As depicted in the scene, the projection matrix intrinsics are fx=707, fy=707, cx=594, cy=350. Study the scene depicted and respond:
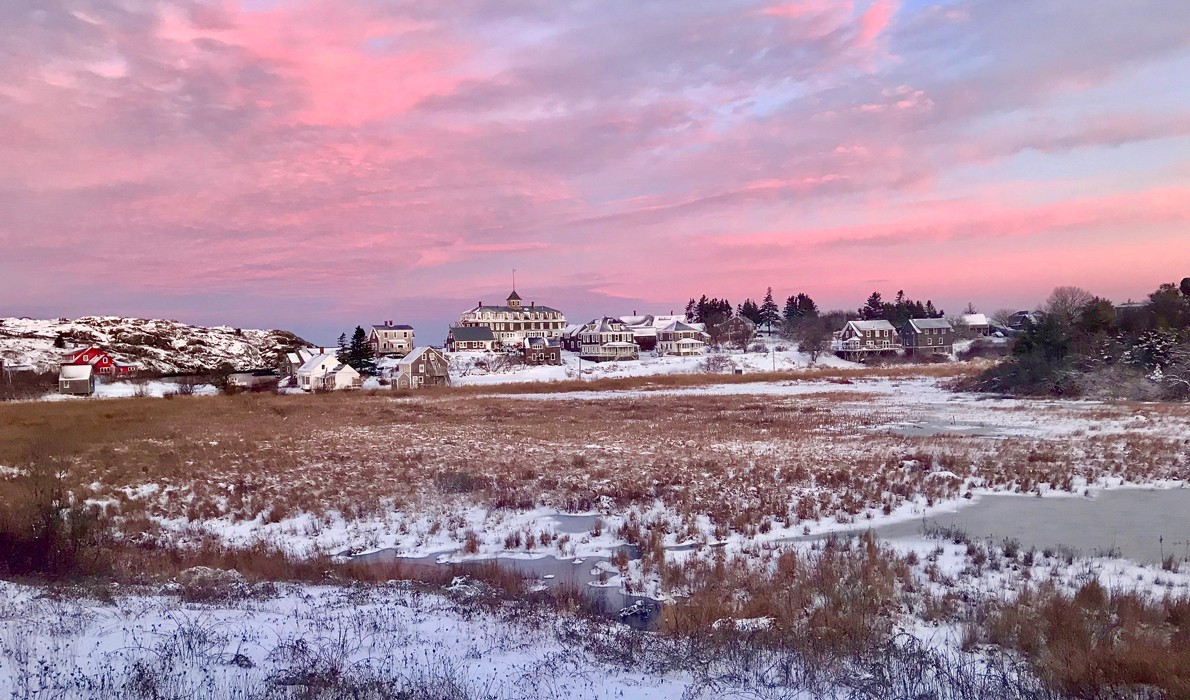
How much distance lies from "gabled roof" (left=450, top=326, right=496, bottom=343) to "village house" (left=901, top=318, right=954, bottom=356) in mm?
71972

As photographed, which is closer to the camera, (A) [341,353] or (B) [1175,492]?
(B) [1175,492]

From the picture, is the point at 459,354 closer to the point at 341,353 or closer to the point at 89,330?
the point at 341,353

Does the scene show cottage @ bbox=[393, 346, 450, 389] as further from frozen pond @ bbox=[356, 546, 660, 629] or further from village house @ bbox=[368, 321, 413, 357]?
frozen pond @ bbox=[356, 546, 660, 629]

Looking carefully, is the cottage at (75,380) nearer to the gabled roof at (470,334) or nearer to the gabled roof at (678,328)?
the gabled roof at (470,334)

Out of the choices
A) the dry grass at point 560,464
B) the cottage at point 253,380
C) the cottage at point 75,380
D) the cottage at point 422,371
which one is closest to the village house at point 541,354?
the cottage at point 422,371

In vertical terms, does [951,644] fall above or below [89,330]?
below

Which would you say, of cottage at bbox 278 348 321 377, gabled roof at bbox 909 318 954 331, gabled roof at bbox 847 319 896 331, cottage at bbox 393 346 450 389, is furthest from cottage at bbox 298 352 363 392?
gabled roof at bbox 909 318 954 331

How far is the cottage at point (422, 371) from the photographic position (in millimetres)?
82438

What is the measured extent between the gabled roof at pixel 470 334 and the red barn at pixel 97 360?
50124 mm

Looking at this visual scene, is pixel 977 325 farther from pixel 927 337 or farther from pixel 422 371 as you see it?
pixel 422 371

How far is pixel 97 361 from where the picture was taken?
84375mm

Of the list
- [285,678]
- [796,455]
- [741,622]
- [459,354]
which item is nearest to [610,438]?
[796,455]

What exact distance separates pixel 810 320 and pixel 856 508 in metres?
123

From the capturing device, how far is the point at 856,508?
16672 millimetres
